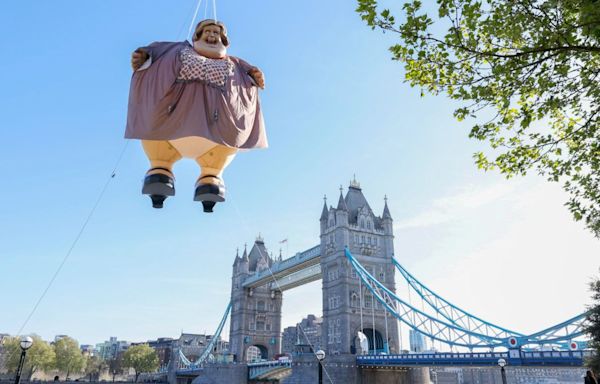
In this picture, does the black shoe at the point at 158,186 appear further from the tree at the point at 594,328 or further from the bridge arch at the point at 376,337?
the bridge arch at the point at 376,337

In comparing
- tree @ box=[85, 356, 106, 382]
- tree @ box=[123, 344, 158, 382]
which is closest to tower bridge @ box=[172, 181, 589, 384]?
tree @ box=[123, 344, 158, 382]

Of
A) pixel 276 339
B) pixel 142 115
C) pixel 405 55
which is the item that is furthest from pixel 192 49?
pixel 276 339

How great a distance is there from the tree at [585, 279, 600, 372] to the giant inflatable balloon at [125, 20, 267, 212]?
838 centimetres

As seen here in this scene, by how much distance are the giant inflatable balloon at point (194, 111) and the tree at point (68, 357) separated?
90080mm

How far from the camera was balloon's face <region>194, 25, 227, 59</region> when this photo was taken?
23.7 feet

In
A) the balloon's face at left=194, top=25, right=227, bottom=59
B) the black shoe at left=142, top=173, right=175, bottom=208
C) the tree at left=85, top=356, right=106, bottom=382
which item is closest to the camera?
the black shoe at left=142, top=173, right=175, bottom=208

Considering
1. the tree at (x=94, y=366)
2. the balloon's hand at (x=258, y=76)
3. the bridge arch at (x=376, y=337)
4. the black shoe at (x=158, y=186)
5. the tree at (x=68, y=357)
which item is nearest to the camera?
the black shoe at (x=158, y=186)

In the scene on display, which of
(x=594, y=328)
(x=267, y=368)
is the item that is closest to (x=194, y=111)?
(x=594, y=328)

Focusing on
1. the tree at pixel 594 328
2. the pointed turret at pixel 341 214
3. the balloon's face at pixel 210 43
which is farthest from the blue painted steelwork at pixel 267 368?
the balloon's face at pixel 210 43

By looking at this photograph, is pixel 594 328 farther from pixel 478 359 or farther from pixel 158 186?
pixel 478 359

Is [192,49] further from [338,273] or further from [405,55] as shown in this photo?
[338,273]

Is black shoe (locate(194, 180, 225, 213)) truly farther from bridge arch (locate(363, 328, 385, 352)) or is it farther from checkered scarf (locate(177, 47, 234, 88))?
bridge arch (locate(363, 328, 385, 352))

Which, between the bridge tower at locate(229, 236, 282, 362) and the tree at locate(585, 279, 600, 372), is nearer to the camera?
the tree at locate(585, 279, 600, 372)

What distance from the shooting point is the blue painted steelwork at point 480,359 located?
24281 millimetres
